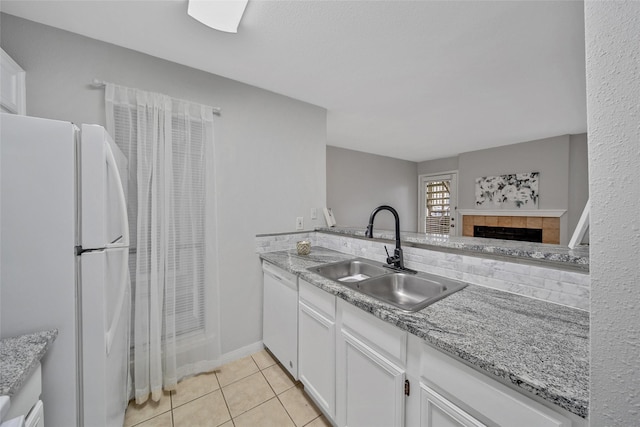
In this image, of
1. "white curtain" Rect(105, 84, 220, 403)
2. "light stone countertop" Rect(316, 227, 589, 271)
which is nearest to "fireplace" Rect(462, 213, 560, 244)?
"light stone countertop" Rect(316, 227, 589, 271)

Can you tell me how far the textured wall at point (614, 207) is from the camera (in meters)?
0.33

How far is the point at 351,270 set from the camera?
1.81 meters

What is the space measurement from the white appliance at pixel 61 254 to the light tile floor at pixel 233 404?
1.94 ft

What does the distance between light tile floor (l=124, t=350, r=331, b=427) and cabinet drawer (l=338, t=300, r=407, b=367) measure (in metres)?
0.74

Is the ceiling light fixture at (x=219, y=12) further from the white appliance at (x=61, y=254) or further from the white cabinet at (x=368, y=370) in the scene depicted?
the white cabinet at (x=368, y=370)

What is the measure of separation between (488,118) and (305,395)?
3406 millimetres

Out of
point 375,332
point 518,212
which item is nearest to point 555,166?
point 518,212

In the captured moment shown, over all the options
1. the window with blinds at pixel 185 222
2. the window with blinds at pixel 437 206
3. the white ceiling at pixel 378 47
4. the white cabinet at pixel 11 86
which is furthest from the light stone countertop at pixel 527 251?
the window with blinds at pixel 437 206

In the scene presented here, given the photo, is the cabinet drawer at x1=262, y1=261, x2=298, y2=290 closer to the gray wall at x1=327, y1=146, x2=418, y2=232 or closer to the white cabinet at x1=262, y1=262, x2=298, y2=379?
the white cabinet at x1=262, y1=262, x2=298, y2=379

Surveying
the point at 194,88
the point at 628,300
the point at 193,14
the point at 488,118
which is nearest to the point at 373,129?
the point at 488,118

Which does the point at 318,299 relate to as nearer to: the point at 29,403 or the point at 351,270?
the point at 351,270

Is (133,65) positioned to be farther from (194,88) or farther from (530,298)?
(530,298)

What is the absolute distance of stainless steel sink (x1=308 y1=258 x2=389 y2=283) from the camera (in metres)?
1.66

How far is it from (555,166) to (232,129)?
4601 millimetres
